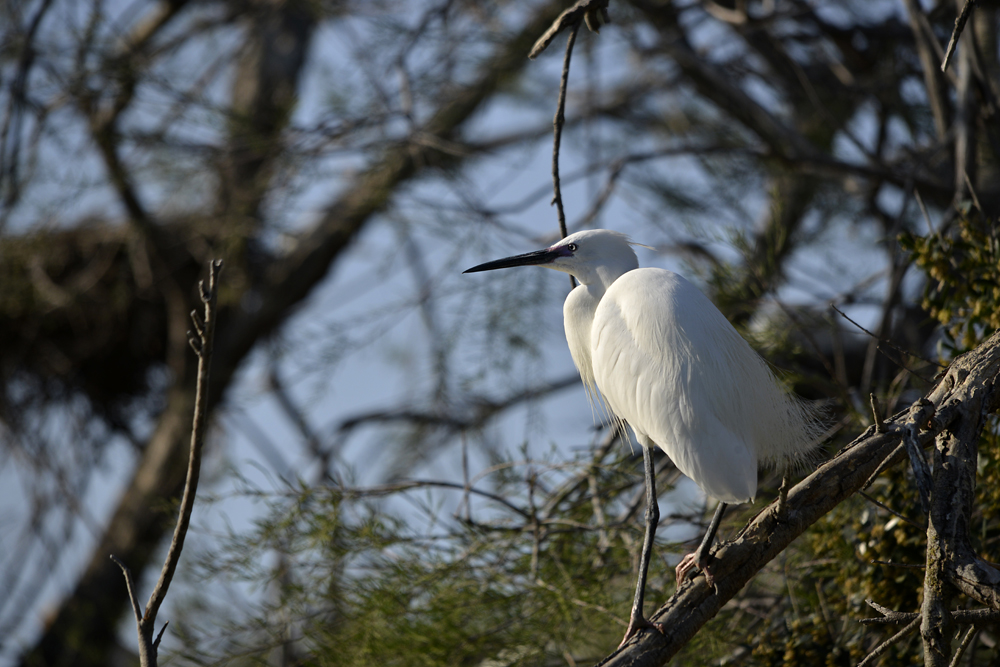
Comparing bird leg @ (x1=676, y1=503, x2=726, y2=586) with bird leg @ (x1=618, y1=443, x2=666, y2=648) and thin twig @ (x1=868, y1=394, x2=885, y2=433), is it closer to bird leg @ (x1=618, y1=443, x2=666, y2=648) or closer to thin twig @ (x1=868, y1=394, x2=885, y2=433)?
bird leg @ (x1=618, y1=443, x2=666, y2=648)

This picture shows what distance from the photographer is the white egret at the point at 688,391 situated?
46.6 inches

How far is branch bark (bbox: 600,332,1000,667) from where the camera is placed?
0.99 meters

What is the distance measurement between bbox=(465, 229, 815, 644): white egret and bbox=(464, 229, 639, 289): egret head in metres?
0.02

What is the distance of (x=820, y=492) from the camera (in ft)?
3.37

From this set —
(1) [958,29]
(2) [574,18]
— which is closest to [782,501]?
(1) [958,29]

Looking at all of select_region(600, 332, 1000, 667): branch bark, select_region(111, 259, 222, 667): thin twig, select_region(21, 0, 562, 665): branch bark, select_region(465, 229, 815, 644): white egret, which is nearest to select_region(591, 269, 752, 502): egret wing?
select_region(465, 229, 815, 644): white egret

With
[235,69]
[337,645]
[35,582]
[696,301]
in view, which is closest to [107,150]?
[235,69]

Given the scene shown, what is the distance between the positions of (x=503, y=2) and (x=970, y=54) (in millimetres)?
1610

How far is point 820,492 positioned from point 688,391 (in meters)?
0.27

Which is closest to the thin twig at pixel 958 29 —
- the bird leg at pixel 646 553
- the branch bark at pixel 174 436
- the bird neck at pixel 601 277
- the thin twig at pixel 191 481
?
the bird neck at pixel 601 277

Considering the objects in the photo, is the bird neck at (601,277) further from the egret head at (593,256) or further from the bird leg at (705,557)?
the bird leg at (705,557)

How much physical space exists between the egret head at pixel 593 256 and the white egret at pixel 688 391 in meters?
0.02

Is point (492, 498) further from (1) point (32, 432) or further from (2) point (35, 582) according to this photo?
(1) point (32, 432)

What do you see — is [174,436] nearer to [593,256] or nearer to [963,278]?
[593,256]
